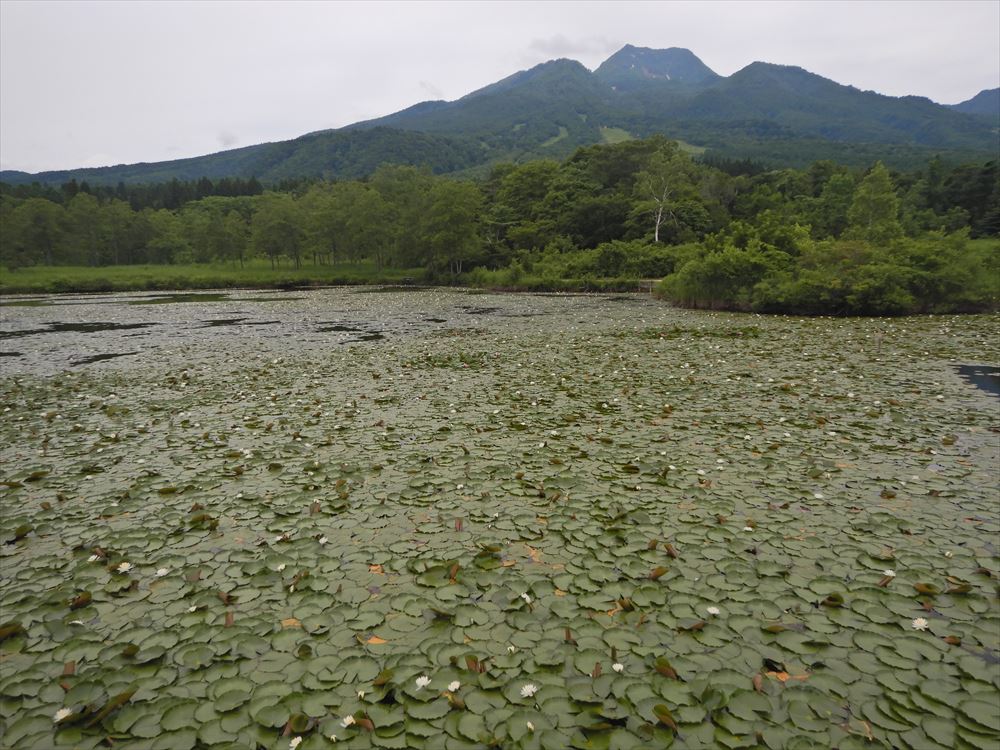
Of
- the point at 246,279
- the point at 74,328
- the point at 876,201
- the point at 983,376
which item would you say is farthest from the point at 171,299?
the point at 876,201

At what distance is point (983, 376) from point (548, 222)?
7072 centimetres

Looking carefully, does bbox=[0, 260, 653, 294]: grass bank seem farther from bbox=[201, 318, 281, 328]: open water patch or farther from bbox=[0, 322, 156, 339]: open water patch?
bbox=[0, 322, 156, 339]: open water patch

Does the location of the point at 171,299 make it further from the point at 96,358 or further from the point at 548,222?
the point at 548,222

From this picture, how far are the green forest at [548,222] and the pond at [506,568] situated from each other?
29186 millimetres

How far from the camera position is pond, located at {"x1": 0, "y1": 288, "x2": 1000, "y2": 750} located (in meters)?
4.04

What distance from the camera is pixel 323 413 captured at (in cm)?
1250

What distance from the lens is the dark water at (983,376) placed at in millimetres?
13633

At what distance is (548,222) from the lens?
8119 cm

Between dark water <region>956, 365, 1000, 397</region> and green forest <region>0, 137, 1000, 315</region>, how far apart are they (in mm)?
21112

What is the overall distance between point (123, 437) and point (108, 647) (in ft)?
24.9

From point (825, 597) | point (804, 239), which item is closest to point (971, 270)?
point (804, 239)

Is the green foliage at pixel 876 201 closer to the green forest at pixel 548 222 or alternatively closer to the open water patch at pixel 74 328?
the green forest at pixel 548 222

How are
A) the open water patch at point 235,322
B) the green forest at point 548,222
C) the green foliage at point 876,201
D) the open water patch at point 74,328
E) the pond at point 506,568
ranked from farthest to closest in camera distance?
the green forest at point 548,222, the green foliage at point 876,201, the open water patch at point 235,322, the open water patch at point 74,328, the pond at point 506,568

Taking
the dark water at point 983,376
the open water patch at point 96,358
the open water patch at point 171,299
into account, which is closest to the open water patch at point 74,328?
the open water patch at point 96,358
